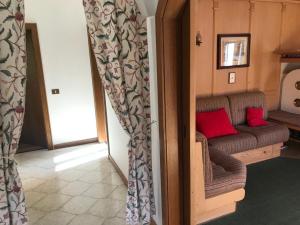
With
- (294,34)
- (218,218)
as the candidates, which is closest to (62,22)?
(218,218)

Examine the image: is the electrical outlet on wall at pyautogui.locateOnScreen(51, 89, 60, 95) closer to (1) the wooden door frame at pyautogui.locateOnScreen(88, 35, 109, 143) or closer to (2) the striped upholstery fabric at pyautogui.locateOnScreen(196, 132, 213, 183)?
(1) the wooden door frame at pyautogui.locateOnScreen(88, 35, 109, 143)

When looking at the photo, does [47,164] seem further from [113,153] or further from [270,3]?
[270,3]

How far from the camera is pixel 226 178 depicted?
2461 millimetres

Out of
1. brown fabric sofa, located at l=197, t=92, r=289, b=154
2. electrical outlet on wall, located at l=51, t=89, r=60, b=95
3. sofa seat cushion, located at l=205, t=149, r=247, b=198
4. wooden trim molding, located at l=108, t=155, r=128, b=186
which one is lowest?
wooden trim molding, located at l=108, t=155, r=128, b=186

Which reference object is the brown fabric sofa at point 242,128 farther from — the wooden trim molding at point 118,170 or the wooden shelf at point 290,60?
the wooden trim molding at point 118,170

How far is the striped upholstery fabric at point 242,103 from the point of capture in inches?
154

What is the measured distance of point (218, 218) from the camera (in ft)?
8.33

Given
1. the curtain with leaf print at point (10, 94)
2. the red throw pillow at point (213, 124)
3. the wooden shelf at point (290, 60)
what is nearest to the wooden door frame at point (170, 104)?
the curtain with leaf print at point (10, 94)

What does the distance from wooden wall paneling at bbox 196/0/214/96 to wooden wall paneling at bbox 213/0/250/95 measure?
0.09m

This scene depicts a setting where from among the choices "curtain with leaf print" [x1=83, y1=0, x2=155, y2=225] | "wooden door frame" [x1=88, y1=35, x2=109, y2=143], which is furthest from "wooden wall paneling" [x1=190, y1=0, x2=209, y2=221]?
"wooden door frame" [x1=88, y1=35, x2=109, y2=143]

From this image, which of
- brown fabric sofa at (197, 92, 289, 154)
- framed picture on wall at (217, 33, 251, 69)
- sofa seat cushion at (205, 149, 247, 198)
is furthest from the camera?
framed picture on wall at (217, 33, 251, 69)

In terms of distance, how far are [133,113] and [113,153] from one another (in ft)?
6.06

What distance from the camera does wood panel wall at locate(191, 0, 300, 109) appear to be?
3684mm

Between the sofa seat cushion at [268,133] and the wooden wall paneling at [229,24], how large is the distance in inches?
27.9
